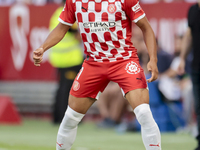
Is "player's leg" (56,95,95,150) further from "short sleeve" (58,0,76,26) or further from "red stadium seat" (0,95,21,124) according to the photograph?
"red stadium seat" (0,95,21,124)

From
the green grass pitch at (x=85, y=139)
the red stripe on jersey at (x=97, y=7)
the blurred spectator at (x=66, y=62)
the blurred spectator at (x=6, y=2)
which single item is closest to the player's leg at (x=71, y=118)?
the red stripe on jersey at (x=97, y=7)

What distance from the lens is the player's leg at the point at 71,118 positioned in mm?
4492

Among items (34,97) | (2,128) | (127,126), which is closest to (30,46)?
(34,97)

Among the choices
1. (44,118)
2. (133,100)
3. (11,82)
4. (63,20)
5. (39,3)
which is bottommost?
(44,118)

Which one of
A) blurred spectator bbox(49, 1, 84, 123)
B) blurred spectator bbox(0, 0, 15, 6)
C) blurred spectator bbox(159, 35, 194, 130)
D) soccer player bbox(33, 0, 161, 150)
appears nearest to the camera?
soccer player bbox(33, 0, 161, 150)

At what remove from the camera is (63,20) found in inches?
181

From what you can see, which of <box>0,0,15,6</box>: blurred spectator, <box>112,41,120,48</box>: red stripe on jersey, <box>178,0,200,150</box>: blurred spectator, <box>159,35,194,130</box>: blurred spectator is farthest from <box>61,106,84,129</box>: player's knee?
<box>0,0,15,6</box>: blurred spectator

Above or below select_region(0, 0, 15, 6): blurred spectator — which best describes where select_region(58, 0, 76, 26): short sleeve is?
above

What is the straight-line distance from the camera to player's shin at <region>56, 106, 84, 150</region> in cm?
449

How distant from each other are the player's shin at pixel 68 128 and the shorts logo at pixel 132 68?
26.5 inches

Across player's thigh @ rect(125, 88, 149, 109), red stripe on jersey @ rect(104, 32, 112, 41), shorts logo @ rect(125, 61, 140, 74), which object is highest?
red stripe on jersey @ rect(104, 32, 112, 41)

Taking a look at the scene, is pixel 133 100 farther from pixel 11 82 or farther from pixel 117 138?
pixel 11 82

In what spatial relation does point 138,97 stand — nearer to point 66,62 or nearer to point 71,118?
point 71,118

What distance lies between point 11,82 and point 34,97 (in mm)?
691
